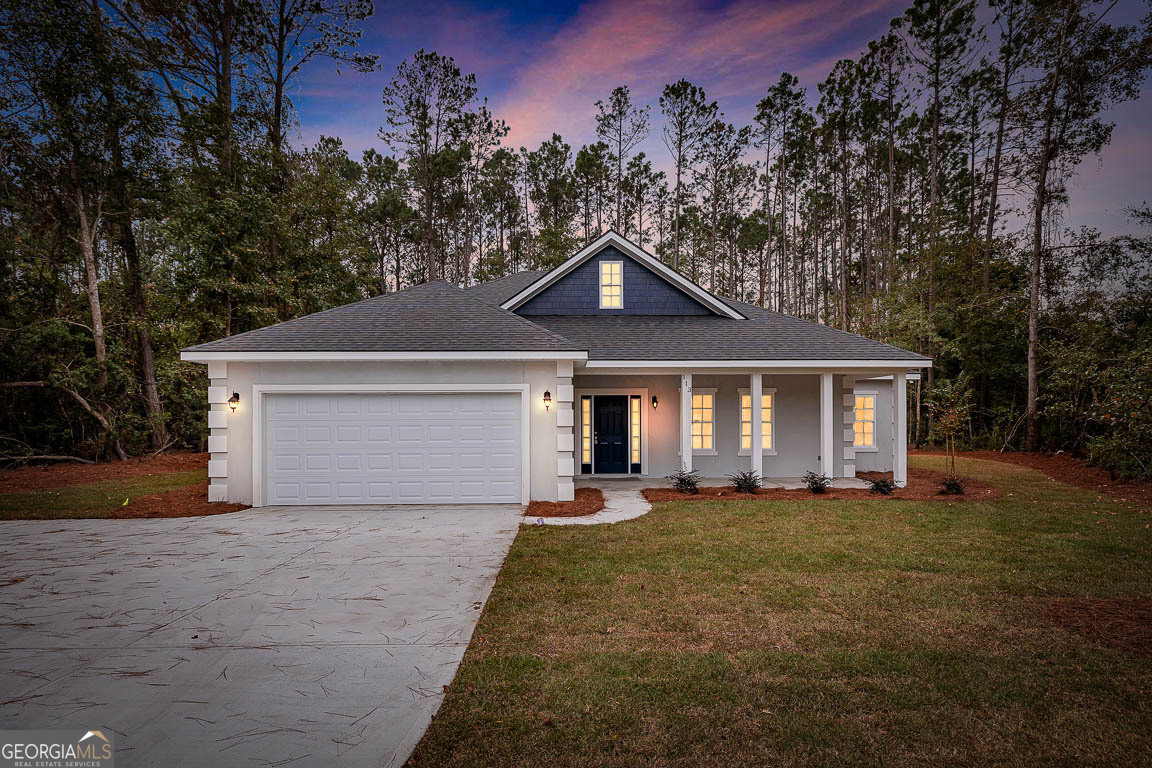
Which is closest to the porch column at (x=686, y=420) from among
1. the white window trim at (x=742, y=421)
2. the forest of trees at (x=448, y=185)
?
the white window trim at (x=742, y=421)

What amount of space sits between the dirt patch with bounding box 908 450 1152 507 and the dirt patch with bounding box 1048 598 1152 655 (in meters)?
6.85

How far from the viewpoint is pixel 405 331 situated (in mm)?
9227

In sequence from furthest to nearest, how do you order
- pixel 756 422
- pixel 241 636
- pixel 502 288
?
pixel 502 288 < pixel 756 422 < pixel 241 636

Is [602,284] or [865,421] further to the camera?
[865,421]

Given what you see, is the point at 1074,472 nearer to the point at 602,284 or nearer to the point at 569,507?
the point at 602,284

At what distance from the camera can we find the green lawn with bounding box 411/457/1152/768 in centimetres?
264

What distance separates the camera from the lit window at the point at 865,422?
13102 millimetres

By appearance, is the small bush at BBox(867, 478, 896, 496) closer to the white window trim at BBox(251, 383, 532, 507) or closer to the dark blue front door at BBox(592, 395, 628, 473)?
the dark blue front door at BBox(592, 395, 628, 473)

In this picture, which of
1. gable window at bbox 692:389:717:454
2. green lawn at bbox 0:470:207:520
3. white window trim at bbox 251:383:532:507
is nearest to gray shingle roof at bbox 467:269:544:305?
white window trim at bbox 251:383:532:507

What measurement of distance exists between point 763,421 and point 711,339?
8.12ft

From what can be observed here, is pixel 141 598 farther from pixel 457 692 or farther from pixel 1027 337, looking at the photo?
pixel 1027 337

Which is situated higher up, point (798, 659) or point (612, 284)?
point (612, 284)

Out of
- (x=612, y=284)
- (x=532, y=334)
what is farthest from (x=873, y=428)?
(x=532, y=334)

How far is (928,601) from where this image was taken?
4.55 metres
